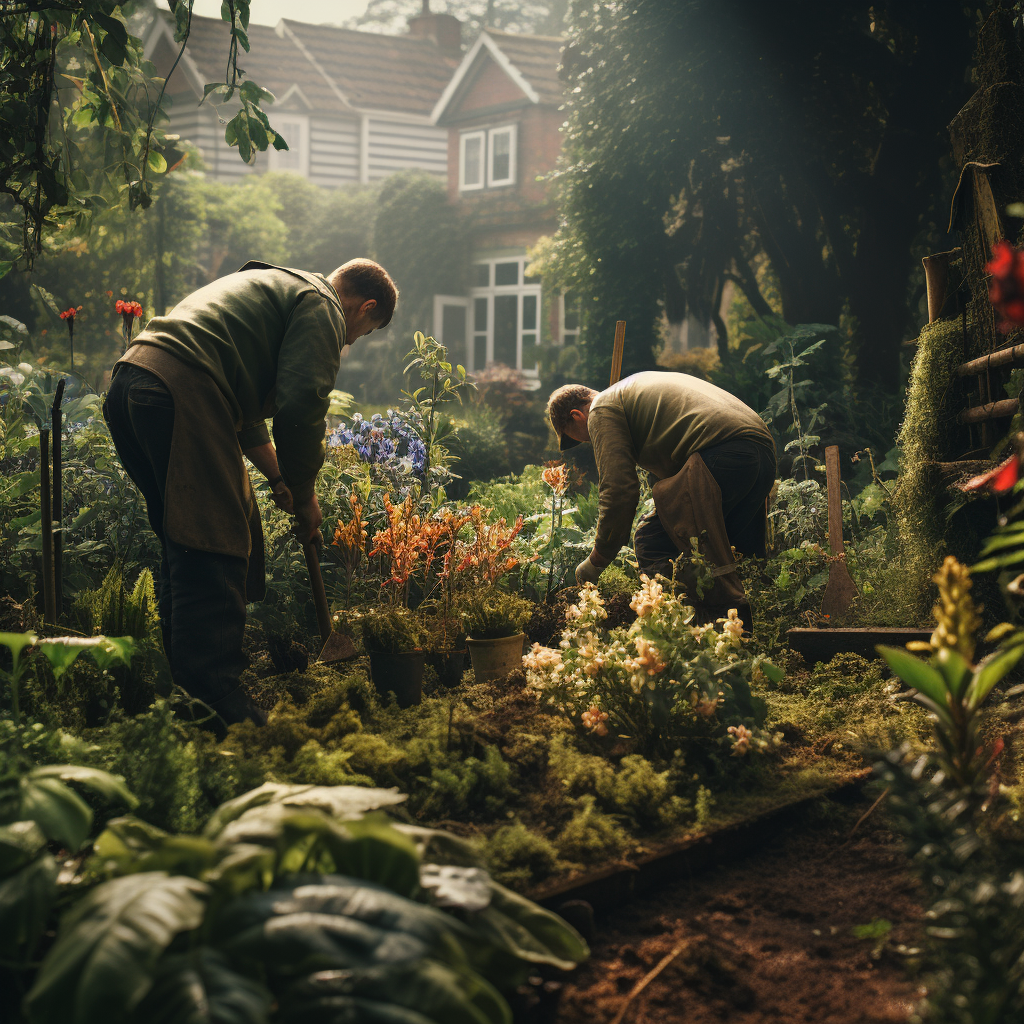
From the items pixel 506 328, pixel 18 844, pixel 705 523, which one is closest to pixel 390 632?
pixel 705 523

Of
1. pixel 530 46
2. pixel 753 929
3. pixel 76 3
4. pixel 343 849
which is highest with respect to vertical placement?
pixel 530 46

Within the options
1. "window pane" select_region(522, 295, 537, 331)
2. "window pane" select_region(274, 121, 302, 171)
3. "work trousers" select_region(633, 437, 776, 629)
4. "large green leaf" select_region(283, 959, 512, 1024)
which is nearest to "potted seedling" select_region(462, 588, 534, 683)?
"work trousers" select_region(633, 437, 776, 629)

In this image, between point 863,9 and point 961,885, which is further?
point 863,9

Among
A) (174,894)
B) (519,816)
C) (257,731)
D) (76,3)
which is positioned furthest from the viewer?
(76,3)

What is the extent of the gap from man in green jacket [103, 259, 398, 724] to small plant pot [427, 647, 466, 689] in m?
0.82

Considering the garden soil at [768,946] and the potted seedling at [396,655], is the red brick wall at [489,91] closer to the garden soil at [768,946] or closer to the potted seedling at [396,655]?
the potted seedling at [396,655]

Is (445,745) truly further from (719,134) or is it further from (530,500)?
(719,134)

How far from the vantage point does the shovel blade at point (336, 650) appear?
3.43 meters

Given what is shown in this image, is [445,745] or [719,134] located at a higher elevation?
[719,134]

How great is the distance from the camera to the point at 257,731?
2.50 metres

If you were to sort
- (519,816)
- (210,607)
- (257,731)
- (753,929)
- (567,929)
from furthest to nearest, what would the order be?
(210,607) → (257,731) → (519,816) → (753,929) → (567,929)

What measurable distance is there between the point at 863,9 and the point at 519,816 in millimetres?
9064

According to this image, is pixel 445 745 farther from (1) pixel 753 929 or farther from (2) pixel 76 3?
(2) pixel 76 3

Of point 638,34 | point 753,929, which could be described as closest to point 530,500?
point 753,929
